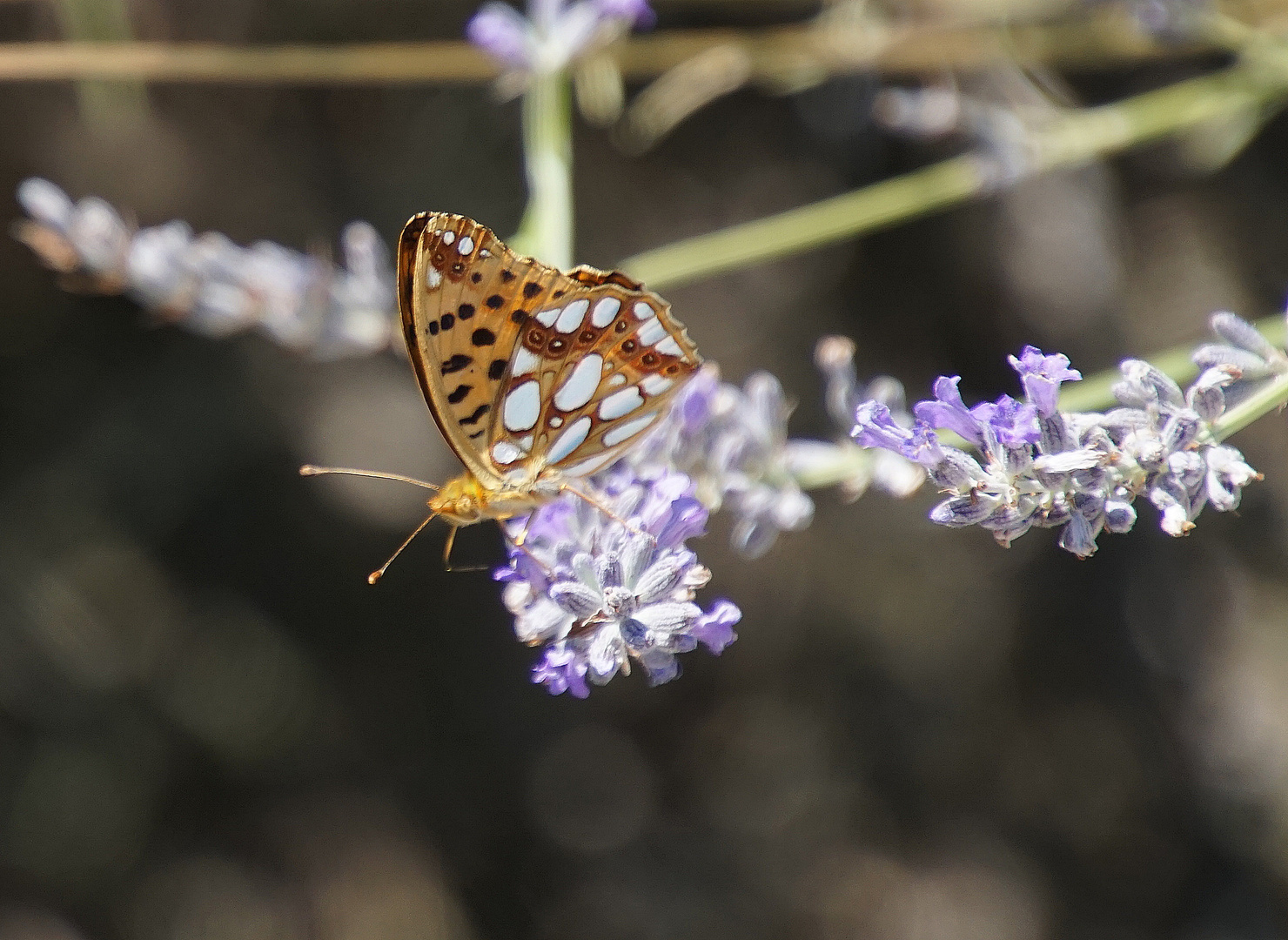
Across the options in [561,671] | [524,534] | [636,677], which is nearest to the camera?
[561,671]

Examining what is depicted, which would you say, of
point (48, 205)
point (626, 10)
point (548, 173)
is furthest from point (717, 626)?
point (48, 205)

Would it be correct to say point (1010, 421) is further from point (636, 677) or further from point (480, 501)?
point (636, 677)

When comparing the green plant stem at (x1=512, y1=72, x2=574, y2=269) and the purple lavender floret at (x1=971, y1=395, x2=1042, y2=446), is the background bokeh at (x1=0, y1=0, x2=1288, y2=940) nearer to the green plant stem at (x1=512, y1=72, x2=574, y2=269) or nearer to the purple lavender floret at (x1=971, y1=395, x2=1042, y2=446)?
the green plant stem at (x1=512, y1=72, x2=574, y2=269)

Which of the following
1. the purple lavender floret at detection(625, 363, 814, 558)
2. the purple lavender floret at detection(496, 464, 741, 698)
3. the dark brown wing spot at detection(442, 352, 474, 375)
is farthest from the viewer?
the purple lavender floret at detection(625, 363, 814, 558)

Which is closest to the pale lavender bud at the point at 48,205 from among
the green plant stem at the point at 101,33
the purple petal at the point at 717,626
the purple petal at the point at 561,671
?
the green plant stem at the point at 101,33

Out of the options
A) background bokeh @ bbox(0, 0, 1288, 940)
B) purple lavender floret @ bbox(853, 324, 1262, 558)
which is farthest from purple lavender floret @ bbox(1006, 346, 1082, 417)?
background bokeh @ bbox(0, 0, 1288, 940)

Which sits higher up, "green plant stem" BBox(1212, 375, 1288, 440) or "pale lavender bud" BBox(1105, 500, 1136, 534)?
"green plant stem" BBox(1212, 375, 1288, 440)
